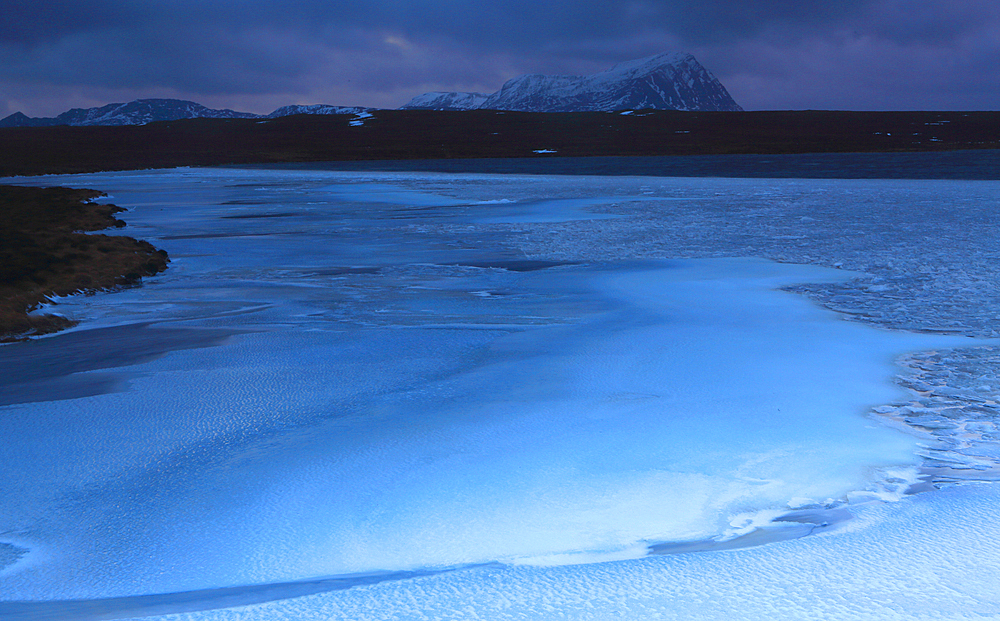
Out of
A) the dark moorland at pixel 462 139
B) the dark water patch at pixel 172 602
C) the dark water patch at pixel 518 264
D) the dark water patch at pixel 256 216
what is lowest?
the dark water patch at pixel 172 602

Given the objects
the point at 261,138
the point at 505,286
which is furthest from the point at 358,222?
the point at 261,138

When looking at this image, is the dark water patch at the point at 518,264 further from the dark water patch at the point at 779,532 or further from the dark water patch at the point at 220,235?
the dark water patch at the point at 779,532

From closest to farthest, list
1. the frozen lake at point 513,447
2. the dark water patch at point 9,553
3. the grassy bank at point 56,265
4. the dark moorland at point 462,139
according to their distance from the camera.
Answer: the frozen lake at point 513,447 < the dark water patch at point 9,553 < the grassy bank at point 56,265 < the dark moorland at point 462,139

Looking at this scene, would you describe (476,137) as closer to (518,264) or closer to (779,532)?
(518,264)

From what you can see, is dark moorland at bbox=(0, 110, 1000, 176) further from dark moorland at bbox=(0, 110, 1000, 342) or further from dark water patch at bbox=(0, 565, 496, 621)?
dark water patch at bbox=(0, 565, 496, 621)

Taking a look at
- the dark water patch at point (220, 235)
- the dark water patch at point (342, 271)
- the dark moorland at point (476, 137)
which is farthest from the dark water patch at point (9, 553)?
the dark moorland at point (476, 137)

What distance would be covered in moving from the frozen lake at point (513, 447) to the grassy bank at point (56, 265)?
36 centimetres

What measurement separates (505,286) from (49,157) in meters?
47.3

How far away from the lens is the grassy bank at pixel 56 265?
19.9 ft

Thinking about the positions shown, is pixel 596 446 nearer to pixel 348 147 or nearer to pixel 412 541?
pixel 412 541

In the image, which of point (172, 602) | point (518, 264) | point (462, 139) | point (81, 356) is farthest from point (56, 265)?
point (462, 139)

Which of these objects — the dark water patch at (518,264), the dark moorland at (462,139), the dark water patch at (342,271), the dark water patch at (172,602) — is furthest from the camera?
the dark moorland at (462,139)

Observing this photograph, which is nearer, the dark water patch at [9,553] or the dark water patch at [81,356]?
the dark water patch at [9,553]

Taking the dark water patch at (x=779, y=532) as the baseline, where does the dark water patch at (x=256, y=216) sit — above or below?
above
